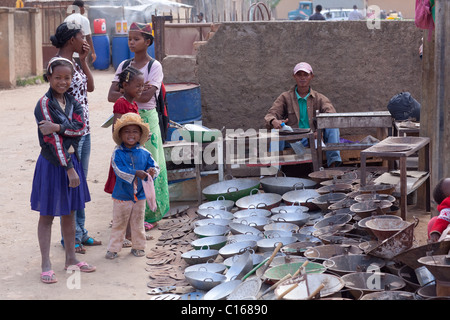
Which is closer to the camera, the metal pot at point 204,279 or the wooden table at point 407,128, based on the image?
the metal pot at point 204,279

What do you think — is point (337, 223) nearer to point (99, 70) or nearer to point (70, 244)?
point (70, 244)

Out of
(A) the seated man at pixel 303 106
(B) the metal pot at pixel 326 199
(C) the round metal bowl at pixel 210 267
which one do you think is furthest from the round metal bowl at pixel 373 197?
(A) the seated man at pixel 303 106

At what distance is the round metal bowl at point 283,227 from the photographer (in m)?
5.36

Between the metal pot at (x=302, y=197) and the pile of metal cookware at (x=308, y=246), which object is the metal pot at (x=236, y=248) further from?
the metal pot at (x=302, y=197)

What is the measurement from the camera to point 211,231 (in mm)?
5480

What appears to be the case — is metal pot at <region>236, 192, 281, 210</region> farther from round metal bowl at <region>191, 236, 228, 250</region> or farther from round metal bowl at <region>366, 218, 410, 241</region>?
round metal bowl at <region>366, 218, 410, 241</region>

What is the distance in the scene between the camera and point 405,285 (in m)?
3.85

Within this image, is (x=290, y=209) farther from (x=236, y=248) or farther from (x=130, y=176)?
(x=130, y=176)

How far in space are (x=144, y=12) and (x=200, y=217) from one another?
21431 mm

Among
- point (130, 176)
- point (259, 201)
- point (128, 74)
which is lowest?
point (259, 201)

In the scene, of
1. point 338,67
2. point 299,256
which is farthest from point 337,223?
point 338,67

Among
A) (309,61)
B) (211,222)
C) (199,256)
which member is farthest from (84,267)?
(309,61)

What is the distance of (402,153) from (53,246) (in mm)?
3029

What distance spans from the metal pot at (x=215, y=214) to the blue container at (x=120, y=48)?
696 inches
